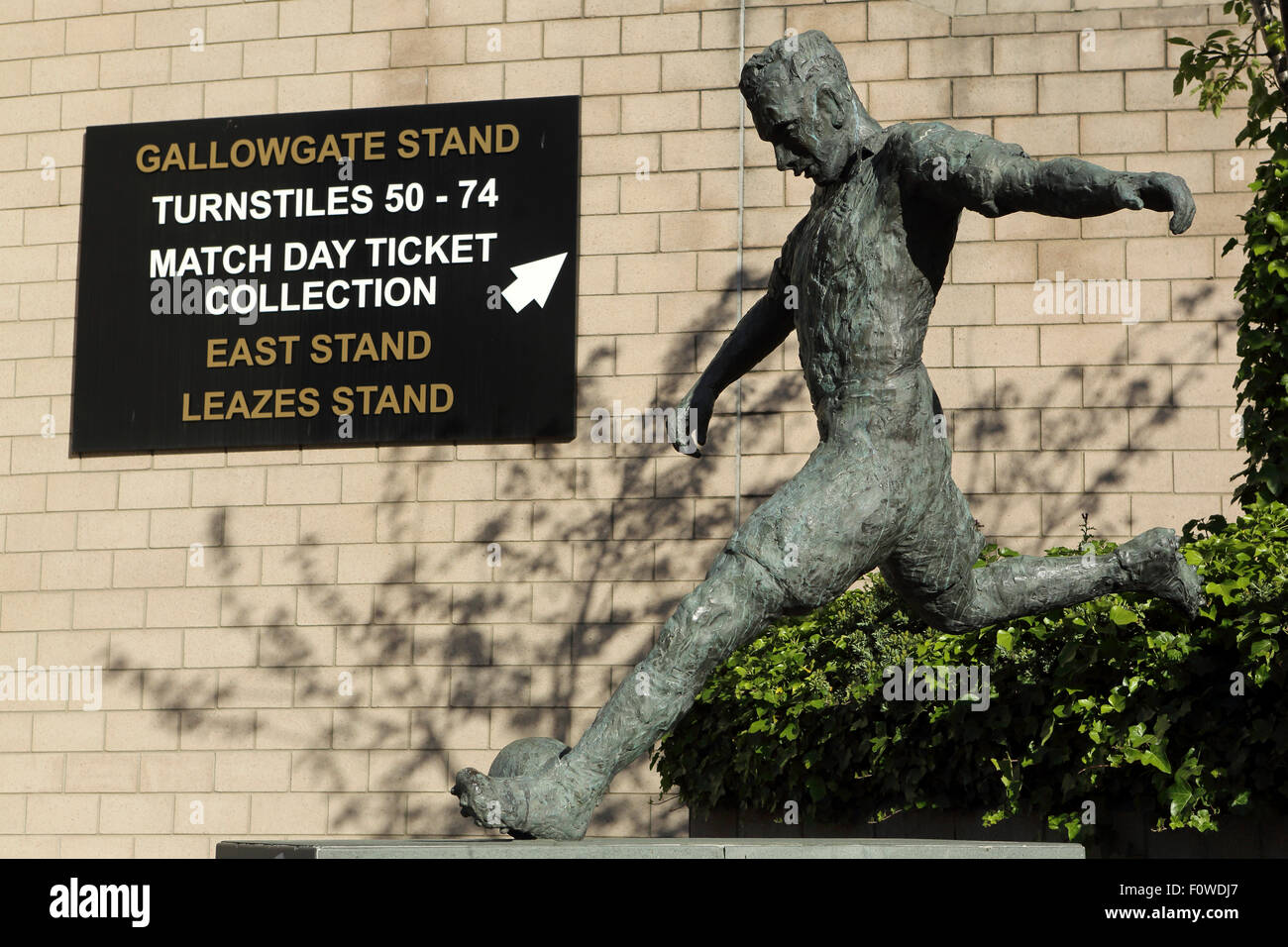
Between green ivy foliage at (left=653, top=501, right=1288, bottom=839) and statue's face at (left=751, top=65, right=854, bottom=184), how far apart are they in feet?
6.44

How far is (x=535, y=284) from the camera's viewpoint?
8359mm

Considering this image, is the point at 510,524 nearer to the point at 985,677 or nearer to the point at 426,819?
the point at 426,819

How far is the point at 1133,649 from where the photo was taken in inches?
202

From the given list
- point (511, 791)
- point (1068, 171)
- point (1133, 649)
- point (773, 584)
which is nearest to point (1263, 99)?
point (1133, 649)

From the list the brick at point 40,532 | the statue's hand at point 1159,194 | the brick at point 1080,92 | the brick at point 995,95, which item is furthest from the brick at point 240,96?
the statue's hand at point 1159,194

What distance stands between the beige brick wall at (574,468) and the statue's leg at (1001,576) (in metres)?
3.64

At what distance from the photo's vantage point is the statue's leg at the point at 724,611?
3.34m

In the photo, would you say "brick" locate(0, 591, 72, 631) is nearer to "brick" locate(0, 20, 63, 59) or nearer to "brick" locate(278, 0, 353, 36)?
"brick" locate(0, 20, 63, 59)

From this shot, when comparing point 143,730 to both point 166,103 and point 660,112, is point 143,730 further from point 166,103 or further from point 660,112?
point 660,112

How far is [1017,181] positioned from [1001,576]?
1071mm

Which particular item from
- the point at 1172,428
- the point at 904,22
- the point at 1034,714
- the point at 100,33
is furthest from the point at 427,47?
the point at 1034,714

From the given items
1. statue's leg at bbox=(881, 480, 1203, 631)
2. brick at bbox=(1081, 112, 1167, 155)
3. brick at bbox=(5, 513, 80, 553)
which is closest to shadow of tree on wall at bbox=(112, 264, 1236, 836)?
brick at bbox=(5, 513, 80, 553)

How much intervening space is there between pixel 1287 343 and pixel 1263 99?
5.34 ft

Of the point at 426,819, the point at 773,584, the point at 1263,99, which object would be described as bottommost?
the point at 426,819
